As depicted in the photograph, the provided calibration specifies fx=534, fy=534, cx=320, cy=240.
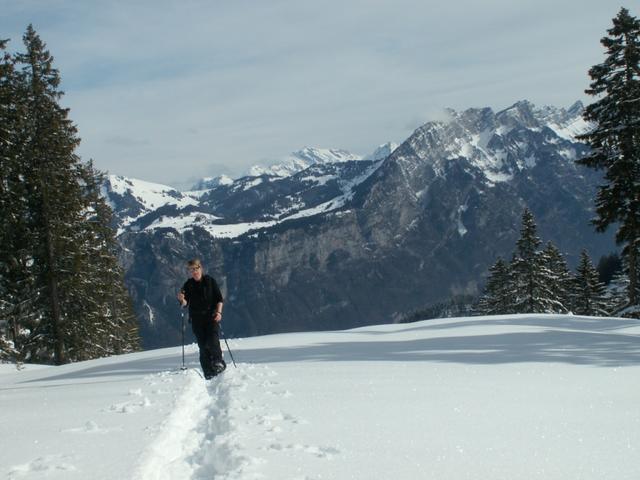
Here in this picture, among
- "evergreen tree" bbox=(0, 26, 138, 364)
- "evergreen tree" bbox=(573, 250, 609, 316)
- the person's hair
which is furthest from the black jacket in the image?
"evergreen tree" bbox=(573, 250, 609, 316)

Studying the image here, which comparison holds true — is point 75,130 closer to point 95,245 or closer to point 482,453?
point 95,245

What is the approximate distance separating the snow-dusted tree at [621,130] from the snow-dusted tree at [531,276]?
796 inches

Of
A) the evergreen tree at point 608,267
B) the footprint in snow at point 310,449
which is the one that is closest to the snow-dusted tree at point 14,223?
the footprint in snow at point 310,449

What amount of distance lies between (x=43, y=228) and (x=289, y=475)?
23.0 metres

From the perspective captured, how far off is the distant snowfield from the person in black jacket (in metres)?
Answer: 0.46

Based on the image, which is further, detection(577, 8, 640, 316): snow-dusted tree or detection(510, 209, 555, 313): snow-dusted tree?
detection(510, 209, 555, 313): snow-dusted tree

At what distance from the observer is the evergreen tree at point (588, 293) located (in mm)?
50938

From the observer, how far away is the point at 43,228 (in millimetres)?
23828

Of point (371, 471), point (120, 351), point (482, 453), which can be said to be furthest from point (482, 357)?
point (120, 351)

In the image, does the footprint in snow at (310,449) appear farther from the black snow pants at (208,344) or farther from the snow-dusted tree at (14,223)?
the snow-dusted tree at (14,223)

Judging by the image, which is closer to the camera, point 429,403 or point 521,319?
point 429,403

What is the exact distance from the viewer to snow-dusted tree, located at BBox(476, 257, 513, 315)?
50156 mm

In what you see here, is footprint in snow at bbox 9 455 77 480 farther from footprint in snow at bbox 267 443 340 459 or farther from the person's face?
the person's face

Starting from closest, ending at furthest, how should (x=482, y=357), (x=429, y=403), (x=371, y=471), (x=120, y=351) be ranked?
(x=371, y=471), (x=429, y=403), (x=482, y=357), (x=120, y=351)
